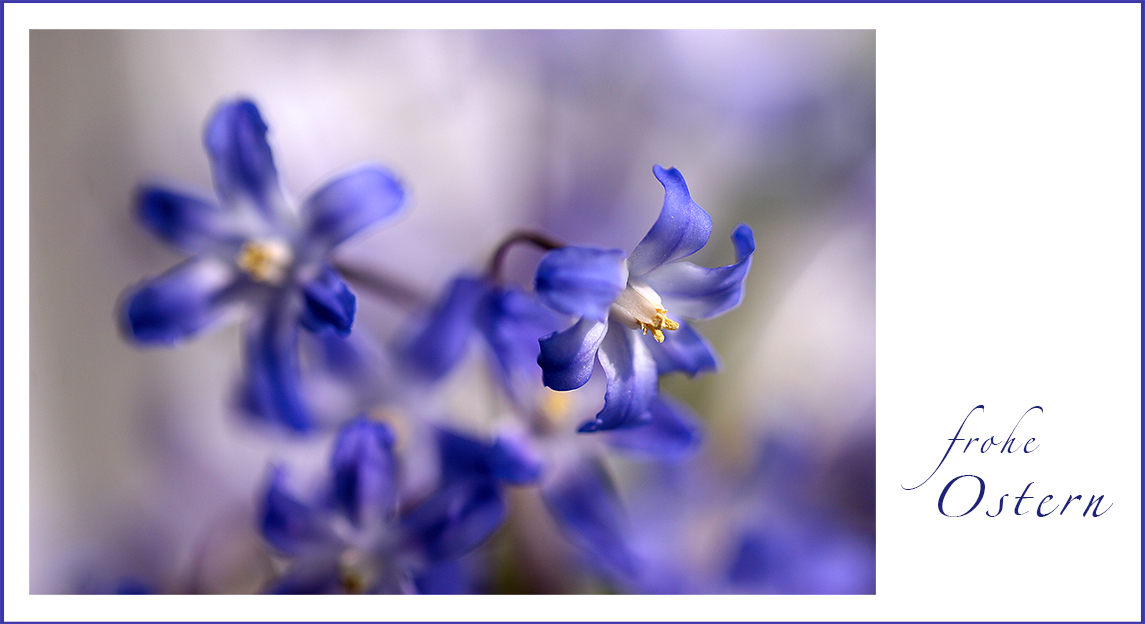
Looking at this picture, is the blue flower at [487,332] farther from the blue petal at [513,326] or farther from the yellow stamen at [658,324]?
the yellow stamen at [658,324]

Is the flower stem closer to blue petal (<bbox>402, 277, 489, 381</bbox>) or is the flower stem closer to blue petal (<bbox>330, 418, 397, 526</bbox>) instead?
blue petal (<bbox>402, 277, 489, 381</bbox>)

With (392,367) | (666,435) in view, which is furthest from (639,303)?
(392,367)

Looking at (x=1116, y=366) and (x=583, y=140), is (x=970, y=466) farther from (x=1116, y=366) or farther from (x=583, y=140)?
(x=583, y=140)

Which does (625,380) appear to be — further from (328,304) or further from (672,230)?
(328,304)

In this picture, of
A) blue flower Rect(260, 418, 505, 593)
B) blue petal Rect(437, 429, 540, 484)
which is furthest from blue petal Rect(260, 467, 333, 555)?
blue petal Rect(437, 429, 540, 484)

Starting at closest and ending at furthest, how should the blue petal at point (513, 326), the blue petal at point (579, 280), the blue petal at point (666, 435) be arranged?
the blue petal at point (579, 280)
the blue petal at point (513, 326)
the blue petal at point (666, 435)

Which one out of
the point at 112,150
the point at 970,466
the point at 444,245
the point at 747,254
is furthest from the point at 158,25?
the point at 970,466

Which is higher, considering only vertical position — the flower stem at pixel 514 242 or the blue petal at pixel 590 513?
the flower stem at pixel 514 242

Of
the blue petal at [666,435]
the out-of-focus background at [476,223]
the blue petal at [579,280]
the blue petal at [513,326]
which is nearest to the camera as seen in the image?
the blue petal at [579,280]

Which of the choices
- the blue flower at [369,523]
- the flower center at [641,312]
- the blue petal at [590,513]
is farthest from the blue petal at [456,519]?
the flower center at [641,312]

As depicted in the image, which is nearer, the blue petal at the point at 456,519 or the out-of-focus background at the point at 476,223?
the blue petal at the point at 456,519
